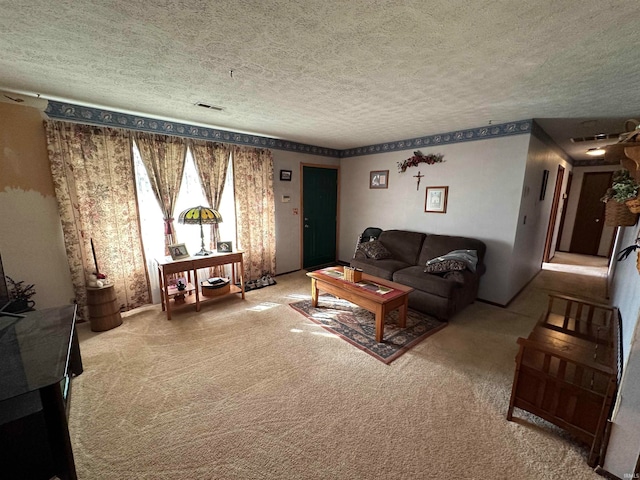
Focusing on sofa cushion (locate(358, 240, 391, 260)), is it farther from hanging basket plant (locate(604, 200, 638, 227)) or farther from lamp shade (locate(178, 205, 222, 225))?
hanging basket plant (locate(604, 200, 638, 227))

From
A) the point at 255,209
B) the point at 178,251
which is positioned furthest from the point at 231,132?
the point at 178,251

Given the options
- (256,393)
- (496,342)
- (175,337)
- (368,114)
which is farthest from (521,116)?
(175,337)

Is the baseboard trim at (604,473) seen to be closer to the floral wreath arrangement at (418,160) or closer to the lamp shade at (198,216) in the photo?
the floral wreath arrangement at (418,160)

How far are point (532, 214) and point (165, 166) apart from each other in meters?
5.10

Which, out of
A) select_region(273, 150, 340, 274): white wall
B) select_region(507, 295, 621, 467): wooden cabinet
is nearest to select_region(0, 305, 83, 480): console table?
select_region(507, 295, 621, 467): wooden cabinet

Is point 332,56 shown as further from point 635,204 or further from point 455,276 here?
point 455,276

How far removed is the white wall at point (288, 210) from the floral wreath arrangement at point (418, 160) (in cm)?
157

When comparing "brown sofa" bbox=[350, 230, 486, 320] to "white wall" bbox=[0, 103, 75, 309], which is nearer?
"white wall" bbox=[0, 103, 75, 309]

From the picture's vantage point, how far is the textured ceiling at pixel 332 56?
125 centimetres

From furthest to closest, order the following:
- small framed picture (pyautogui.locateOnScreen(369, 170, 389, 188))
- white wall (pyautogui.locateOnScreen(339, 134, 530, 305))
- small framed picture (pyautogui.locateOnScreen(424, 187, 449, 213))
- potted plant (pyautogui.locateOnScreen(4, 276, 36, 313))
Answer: small framed picture (pyautogui.locateOnScreen(369, 170, 389, 188)) < small framed picture (pyautogui.locateOnScreen(424, 187, 449, 213)) < white wall (pyautogui.locateOnScreen(339, 134, 530, 305)) < potted plant (pyautogui.locateOnScreen(4, 276, 36, 313))

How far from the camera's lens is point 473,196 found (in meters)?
3.61

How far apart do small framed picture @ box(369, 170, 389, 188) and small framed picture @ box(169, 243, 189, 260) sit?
3.32 metres

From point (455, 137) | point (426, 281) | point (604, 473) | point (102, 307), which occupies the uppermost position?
point (455, 137)

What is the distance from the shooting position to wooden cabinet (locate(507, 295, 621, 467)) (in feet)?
4.76
